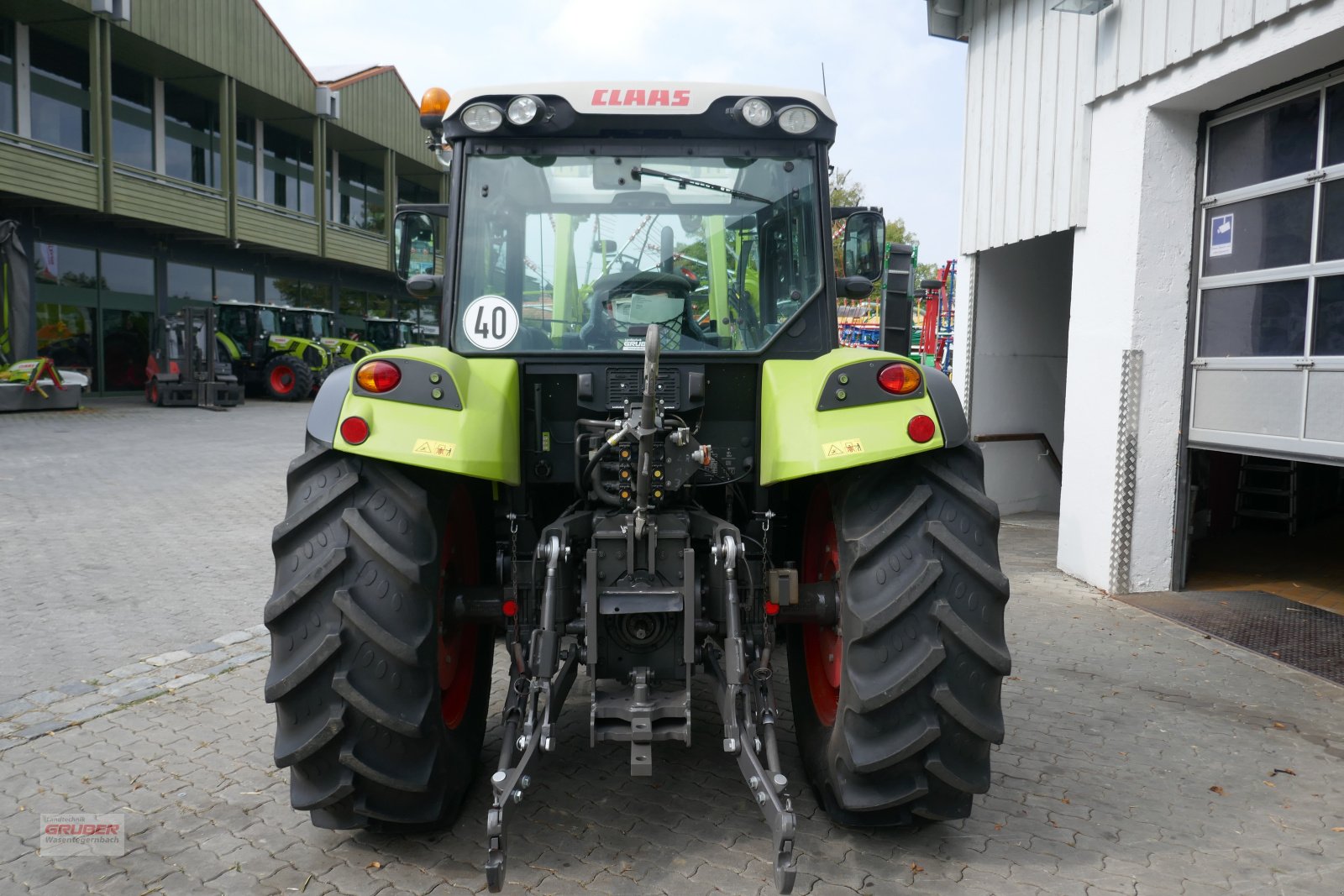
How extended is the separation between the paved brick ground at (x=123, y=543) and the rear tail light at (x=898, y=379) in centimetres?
412

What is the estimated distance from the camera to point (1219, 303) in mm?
6527

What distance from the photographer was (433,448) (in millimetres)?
2885

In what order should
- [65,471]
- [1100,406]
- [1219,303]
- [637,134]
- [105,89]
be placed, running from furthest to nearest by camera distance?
[105,89], [65,471], [1100,406], [1219,303], [637,134]

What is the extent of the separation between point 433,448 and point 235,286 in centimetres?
2662

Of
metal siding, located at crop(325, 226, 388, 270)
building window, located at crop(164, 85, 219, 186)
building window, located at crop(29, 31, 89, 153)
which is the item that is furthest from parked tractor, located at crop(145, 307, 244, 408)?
metal siding, located at crop(325, 226, 388, 270)

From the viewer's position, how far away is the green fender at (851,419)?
291 cm

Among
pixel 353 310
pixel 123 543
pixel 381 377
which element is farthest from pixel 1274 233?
pixel 353 310

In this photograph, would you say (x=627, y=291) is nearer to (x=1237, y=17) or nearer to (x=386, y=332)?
(x=1237, y=17)

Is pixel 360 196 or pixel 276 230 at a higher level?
pixel 360 196

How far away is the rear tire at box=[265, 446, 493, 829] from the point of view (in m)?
2.79

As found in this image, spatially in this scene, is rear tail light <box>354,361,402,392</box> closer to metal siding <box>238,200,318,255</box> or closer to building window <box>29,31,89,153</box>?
building window <box>29,31,89,153</box>

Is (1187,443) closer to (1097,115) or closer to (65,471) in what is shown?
(1097,115)

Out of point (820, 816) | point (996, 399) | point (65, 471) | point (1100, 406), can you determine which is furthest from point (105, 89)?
point (820, 816)

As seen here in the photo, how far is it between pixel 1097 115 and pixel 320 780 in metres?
6.93
